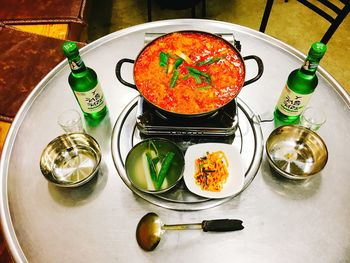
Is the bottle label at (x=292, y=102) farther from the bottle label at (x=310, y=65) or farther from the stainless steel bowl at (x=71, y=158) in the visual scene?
the stainless steel bowl at (x=71, y=158)

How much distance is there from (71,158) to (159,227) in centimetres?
53

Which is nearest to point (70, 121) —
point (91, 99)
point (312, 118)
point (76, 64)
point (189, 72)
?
point (91, 99)

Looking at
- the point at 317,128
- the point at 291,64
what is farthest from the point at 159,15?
the point at 317,128

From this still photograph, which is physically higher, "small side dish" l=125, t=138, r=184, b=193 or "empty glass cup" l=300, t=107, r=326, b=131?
"empty glass cup" l=300, t=107, r=326, b=131

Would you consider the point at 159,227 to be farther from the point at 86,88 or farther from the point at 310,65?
the point at 310,65

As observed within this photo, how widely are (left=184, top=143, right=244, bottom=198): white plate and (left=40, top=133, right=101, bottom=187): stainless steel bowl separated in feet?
1.32

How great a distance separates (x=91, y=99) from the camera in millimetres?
1551

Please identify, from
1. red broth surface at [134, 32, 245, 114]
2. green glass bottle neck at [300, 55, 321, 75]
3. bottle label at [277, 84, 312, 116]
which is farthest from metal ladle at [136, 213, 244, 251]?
green glass bottle neck at [300, 55, 321, 75]

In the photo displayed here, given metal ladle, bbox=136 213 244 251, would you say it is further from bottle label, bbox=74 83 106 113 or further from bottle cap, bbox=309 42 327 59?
bottle cap, bbox=309 42 327 59

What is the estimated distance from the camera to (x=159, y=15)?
3.89 m

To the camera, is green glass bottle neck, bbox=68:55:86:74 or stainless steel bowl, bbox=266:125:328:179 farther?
stainless steel bowl, bbox=266:125:328:179

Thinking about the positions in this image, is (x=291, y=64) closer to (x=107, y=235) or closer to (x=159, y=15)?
(x=107, y=235)

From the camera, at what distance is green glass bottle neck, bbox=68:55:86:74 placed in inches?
54.4

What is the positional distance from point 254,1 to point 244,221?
336 cm
